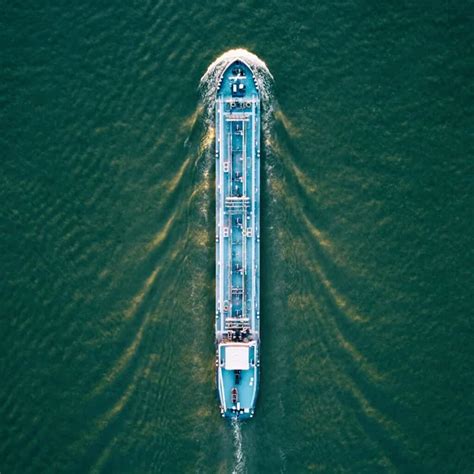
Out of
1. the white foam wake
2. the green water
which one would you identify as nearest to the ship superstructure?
the white foam wake

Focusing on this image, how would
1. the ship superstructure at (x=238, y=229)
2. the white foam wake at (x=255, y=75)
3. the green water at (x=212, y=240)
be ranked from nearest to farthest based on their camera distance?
the ship superstructure at (x=238, y=229) < the white foam wake at (x=255, y=75) < the green water at (x=212, y=240)

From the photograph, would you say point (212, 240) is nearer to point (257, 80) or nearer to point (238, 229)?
point (238, 229)

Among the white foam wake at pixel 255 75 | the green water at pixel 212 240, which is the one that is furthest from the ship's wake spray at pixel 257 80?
the green water at pixel 212 240

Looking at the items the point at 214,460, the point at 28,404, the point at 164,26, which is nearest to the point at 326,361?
the point at 214,460

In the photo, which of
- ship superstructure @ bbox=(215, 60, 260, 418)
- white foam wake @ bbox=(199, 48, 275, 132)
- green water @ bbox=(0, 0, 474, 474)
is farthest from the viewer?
green water @ bbox=(0, 0, 474, 474)

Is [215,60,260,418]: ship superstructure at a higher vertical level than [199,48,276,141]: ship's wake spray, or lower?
lower

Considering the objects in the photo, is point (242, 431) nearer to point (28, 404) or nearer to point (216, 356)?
point (216, 356)

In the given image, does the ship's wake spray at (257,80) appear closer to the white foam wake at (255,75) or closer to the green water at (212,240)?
the white foam wake at (255,75)

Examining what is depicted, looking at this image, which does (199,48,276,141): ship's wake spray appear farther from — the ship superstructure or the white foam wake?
the ship superstructure
